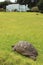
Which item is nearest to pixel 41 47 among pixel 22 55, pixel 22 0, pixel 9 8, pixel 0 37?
pixel 22 55

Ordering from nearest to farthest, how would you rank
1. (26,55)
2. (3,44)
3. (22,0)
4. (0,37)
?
(26,55) → (3,44) → (0,37) → (22,0)

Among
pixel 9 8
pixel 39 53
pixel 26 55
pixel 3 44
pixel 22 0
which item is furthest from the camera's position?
pixel 22 0

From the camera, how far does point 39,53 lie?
13609 mm

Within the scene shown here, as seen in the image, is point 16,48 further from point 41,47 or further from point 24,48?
point 41,47

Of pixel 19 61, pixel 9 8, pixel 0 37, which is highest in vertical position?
pixel 19 61

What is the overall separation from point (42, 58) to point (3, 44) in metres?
2.95

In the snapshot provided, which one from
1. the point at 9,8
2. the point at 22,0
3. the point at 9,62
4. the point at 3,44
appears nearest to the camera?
the point at 9,62

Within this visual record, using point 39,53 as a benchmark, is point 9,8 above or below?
below

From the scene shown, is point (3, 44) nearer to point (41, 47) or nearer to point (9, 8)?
point (41, 47)

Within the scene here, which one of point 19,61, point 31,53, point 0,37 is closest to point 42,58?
point 31,53

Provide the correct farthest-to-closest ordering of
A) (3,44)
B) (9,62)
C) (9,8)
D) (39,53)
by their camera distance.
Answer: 1. (9,8)
2. (3,44)
3. (39,53)
4. (9,62)

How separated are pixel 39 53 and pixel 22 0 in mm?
55222

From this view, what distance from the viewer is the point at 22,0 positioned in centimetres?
6806

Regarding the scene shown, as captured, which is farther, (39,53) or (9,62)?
(39,53)
